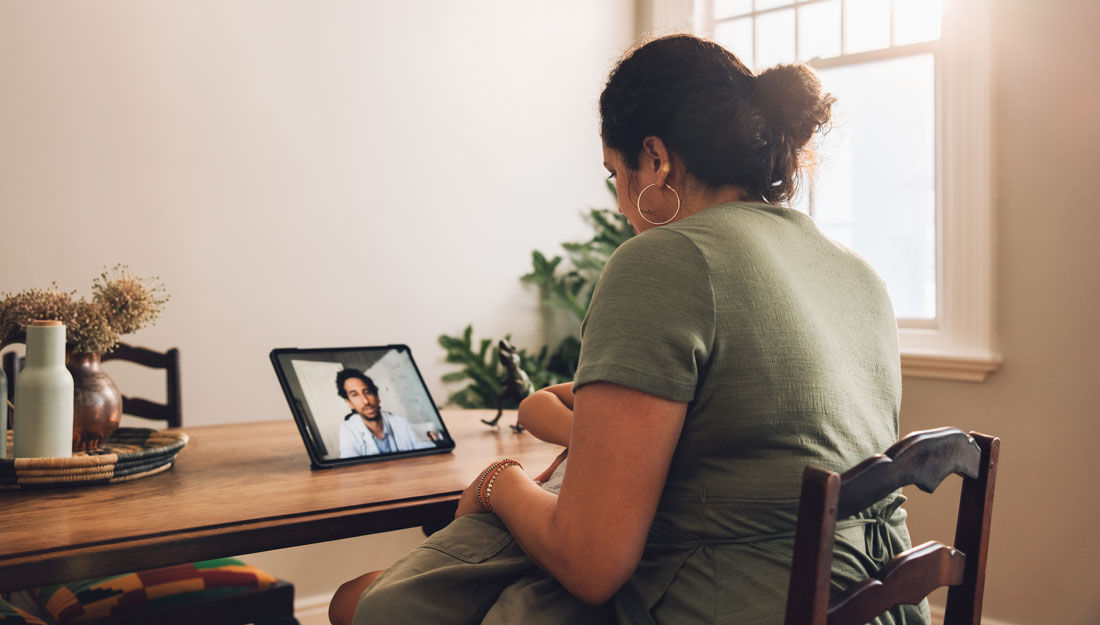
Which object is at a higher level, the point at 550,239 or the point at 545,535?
the point at 550,239

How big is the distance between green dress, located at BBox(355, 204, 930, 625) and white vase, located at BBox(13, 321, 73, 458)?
0.64 m

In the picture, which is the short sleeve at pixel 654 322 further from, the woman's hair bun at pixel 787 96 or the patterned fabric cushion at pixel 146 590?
the patterned fabric cushion at pixel 146 590

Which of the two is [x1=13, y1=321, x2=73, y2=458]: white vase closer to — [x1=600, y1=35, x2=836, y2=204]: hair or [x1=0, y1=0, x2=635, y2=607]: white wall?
[x1=600, y1=35, x2=836, y2=204]: hair

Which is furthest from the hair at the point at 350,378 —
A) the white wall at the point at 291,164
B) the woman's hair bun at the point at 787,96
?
the white wall at the point at 291,164

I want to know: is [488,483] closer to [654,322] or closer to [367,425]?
[654,322]

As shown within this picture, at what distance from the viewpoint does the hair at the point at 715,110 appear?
3.73 feet

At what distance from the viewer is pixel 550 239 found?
148 inches

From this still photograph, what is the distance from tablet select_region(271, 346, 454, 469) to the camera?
1.54 metres

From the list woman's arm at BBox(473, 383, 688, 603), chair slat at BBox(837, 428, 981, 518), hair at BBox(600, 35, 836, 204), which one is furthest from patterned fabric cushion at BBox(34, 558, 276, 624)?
chair slat at BBox(837, 428, 981, 518)

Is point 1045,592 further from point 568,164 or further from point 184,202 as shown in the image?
point 184,202

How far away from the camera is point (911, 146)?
3.20 metres

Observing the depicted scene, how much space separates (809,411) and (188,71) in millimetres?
2386

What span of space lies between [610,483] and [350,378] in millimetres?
835

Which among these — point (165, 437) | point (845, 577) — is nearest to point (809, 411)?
point (845, 577)
